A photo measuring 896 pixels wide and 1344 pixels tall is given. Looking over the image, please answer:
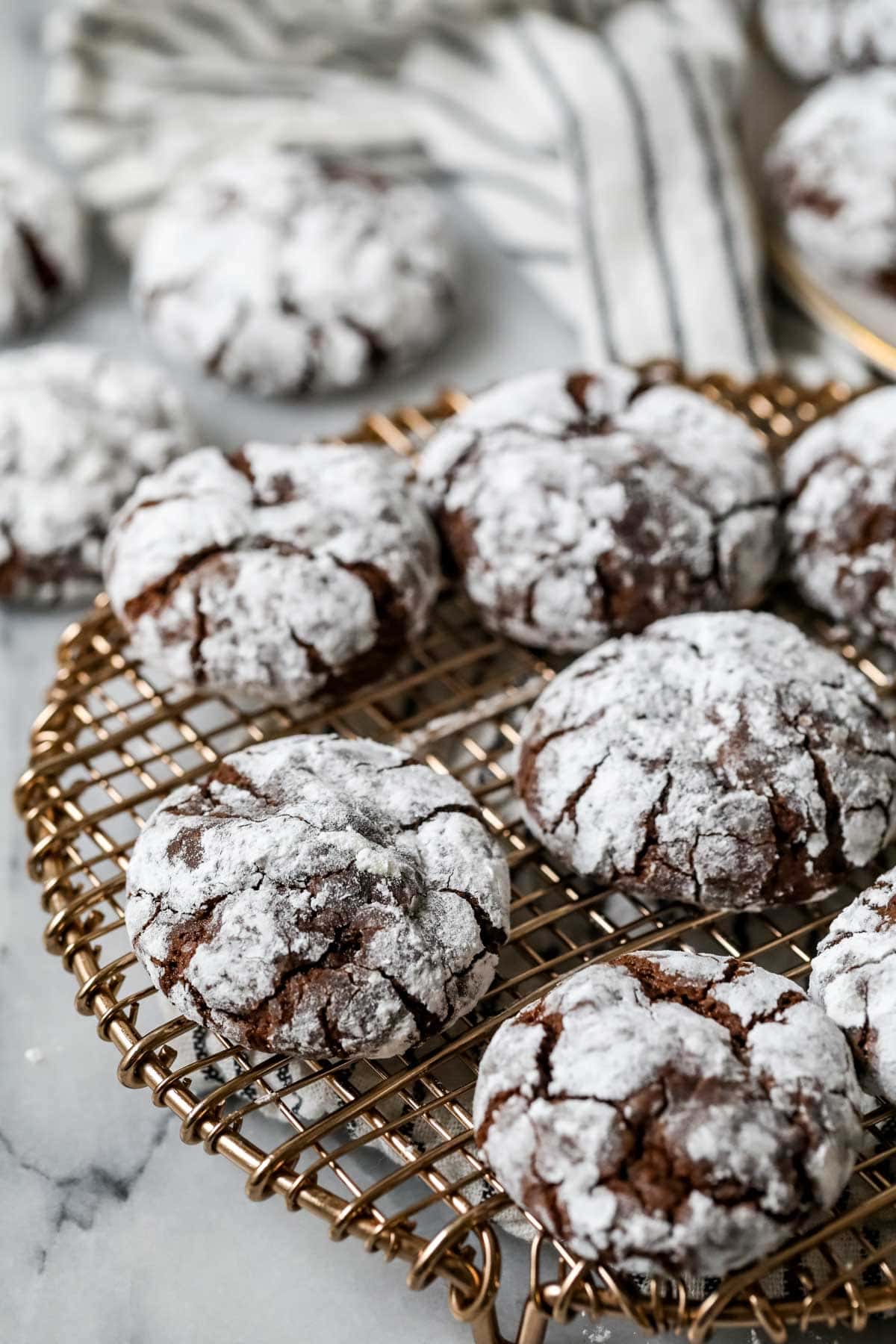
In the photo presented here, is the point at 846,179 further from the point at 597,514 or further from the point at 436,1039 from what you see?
the point at 436,1039

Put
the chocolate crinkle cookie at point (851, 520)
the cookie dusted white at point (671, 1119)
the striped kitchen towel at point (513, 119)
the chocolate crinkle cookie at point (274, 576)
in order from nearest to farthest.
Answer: the cookie dusted white at point (671, 1119), the chocolate crinkle cookie at point (274, 576), the chocolate crinkle cookie at point (851, 520), the striped kitchen towel at point (513, 119)

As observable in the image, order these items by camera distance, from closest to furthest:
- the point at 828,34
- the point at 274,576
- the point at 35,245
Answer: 1. the point at 274,576
2. the point at 35,245
3. the point at 828,34

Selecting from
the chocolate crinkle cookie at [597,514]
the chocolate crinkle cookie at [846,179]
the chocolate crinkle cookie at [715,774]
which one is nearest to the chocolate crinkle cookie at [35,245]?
the chocolate crinkle cookie at [597,514]

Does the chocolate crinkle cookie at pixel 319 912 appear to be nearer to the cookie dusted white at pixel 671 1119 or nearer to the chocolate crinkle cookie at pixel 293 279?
the cookie dusted white at pixel 671 1119

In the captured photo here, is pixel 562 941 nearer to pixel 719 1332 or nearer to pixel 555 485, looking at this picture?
pixel 719 1332

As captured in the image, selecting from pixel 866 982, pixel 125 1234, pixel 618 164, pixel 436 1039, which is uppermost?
pixel 618 164

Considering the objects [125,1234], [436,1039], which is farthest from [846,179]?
[125,1234]

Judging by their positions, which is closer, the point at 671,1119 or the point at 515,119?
the point at 671,1119
